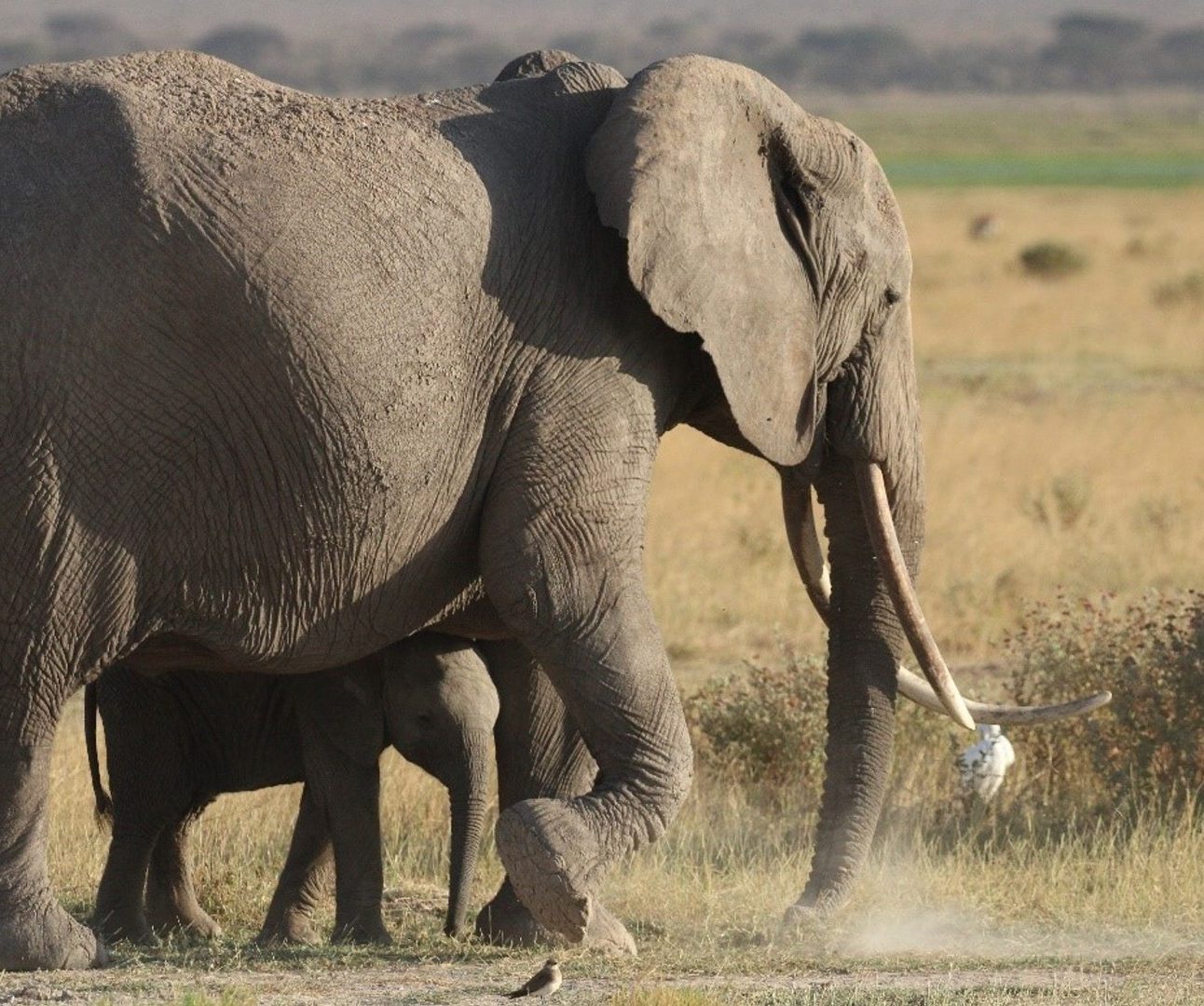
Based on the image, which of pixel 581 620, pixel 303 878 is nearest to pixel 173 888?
A: pixel 303 878

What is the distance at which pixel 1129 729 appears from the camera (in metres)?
9.20

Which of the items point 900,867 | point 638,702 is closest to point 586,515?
point 638,702

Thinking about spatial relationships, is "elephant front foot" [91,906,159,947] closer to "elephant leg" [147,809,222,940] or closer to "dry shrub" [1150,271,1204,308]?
"elephant leg" [147,809,222,940]

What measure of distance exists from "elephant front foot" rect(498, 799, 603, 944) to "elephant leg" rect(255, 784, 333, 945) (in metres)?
1.14

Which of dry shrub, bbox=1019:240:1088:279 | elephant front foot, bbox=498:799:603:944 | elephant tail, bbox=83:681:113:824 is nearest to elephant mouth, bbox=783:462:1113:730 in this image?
elephant front foot, bbox=498:799:603:944

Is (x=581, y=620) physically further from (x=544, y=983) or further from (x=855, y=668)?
(x=855, y=668)

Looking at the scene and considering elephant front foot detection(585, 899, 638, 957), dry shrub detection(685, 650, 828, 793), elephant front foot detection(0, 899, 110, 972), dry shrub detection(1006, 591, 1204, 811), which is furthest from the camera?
dry shrub detection(685, 650, 828, 793)

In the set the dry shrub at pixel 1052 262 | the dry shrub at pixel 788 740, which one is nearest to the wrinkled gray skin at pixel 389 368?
the dry shrub at pixel 788 740

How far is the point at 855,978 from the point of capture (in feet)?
21.6

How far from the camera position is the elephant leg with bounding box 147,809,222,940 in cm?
778

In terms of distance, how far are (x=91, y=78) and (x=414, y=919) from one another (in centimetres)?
281

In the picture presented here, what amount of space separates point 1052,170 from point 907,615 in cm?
8658

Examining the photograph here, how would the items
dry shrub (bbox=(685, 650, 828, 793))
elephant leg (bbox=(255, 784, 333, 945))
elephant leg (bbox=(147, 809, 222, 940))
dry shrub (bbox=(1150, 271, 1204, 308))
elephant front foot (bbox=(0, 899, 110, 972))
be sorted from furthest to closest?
1. dry shrub (bbox=(1150, 271, 1204, 308))
2. dry shrub (bbox=(685, 650, 828, 793))
3. elephant leg (bbox=(147, 809, 222, 940))
4. elephant leg (bbox=(255, 784, 333, 945))
5. elephant front foot (bbox=(0, 899, 110, 972))

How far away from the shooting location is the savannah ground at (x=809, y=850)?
6.57 meters
